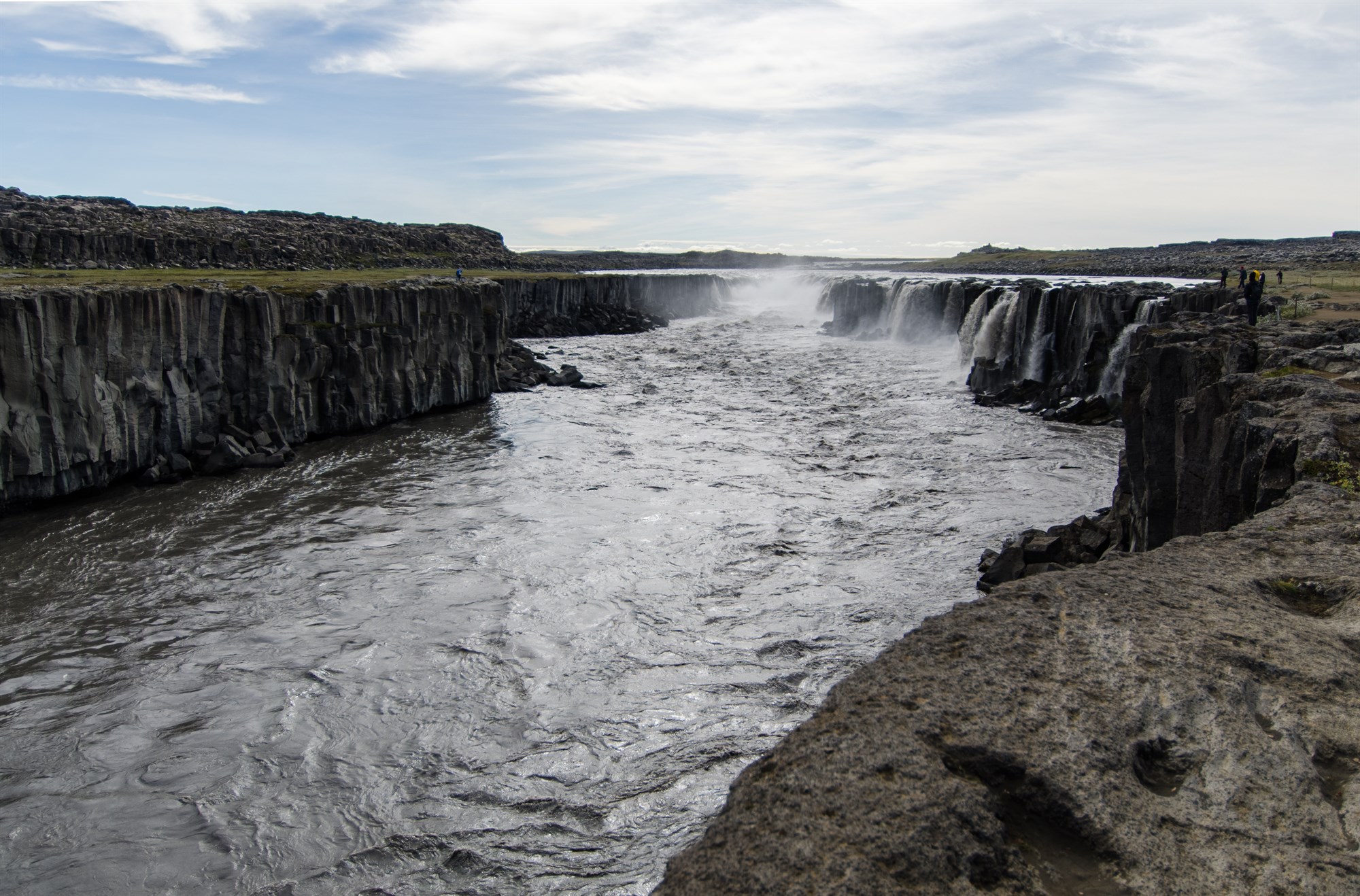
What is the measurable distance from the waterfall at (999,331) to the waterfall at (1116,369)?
783 centimetres

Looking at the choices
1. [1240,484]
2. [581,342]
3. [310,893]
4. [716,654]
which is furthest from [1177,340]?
[581,342]

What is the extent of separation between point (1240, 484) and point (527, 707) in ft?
34.8

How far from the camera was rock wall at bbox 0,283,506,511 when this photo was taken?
21.6 m

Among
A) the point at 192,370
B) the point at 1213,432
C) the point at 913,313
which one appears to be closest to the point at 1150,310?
the point at 1213,432

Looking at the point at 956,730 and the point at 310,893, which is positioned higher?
the point at 956,730

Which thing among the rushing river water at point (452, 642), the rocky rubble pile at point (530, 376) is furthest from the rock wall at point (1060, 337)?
the rocky rubble pile at point (530, 376)

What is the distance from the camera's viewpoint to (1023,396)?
1571 inches

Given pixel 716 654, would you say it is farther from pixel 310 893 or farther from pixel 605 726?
pixel 310 893

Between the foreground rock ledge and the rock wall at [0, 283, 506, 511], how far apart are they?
22753 millimetres

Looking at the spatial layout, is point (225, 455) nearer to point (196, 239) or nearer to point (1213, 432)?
point (1213, 432)

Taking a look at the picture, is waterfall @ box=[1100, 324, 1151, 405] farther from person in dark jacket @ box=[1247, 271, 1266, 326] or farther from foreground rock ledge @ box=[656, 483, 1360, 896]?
foreground rock ledge @ box=[656, 483, 1360, 896]

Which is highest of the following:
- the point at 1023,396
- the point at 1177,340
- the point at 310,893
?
the point at 1177,340

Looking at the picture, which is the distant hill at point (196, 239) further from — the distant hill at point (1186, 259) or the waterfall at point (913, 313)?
the distant hill at point (1186, 259)

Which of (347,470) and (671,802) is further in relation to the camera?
(347,470)
